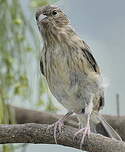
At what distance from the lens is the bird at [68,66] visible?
1286mm

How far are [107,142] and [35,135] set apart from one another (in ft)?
0.59

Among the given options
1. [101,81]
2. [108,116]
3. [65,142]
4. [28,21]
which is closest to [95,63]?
[101,81]

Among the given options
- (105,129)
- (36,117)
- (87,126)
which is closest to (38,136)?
(87,126)

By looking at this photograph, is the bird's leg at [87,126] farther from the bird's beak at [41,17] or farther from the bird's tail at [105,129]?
the bird's beak at [41,17]

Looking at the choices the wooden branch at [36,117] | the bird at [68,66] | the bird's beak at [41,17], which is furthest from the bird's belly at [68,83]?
the wooden branch at [36,117]

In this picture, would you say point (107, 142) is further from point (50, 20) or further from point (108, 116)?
point (108, 116)

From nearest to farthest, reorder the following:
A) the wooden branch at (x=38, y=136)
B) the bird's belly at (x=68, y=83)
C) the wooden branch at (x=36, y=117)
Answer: the wooden branch at (x=38, y=136), the bird's belly at (x=68, y=83), the wooden branch at (x=36, y=117)

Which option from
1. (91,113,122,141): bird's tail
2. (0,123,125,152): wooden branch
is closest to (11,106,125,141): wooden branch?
(91,113,122,141): bird's tail

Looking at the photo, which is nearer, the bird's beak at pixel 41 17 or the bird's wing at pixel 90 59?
the bird's beak at pixel 41 17

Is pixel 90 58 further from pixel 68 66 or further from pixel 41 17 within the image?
pixel 41 17

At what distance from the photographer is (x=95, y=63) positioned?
1351 millimetres

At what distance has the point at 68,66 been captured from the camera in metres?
1.29

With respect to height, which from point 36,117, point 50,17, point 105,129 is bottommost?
point 36,117

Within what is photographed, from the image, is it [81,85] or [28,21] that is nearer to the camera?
[81,85]
